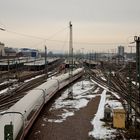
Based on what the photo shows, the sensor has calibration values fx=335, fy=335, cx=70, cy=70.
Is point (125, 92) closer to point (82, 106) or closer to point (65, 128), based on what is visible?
point (82, 106)

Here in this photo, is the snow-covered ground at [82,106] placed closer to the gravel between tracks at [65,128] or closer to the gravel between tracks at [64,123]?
the gravel between tracks at [64,123]

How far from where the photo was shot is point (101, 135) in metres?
17.2

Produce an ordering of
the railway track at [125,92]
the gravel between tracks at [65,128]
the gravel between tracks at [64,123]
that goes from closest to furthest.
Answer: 1. the gravel between tracks at [65,128]
2. the gravel between tracks at [64,123]
3. the railway track at [125,92]

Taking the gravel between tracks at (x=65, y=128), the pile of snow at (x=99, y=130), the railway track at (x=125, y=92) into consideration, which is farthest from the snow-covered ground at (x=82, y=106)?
the railway track at (x=125, y=92)

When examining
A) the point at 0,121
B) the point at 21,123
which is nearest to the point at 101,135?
the point at 21,123

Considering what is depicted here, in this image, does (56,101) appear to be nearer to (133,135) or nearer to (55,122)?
(55,122)

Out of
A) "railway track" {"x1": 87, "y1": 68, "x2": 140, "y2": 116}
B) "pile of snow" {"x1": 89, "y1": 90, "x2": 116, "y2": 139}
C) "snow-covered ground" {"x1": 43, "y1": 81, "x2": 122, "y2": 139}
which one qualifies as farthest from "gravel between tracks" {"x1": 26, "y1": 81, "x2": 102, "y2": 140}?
"railway track" {"x1": 87, "y1": 68, "x2": 140, "y2": 116}

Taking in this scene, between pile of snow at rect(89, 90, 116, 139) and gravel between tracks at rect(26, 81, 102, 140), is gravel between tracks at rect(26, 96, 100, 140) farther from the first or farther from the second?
pile of snow at rect(89, 90, 116, 139)

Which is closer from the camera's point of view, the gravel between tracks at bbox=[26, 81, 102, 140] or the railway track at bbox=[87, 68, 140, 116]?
the gravel between tracks at bbox=[26, 81, 102, 140]

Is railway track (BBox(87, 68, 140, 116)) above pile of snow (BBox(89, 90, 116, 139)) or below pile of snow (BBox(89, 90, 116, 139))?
above

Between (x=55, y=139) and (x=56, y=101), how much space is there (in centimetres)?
1327

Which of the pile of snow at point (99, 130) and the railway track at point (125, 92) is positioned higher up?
the railway track at point (125, 92)

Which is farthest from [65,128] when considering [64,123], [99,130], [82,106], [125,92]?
[125,92]

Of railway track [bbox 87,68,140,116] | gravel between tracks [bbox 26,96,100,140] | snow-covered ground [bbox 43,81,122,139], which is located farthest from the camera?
railway track [bbox 87,68,140,116]
